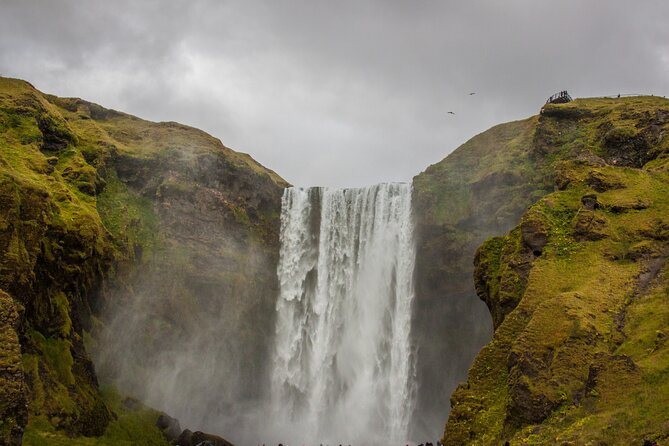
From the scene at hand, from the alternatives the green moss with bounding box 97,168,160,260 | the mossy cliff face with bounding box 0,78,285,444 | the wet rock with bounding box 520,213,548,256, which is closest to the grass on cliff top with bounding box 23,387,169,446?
the mossy cliff face with bounding box 0,78,285,444

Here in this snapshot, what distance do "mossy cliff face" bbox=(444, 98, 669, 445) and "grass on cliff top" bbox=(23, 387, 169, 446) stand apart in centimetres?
1854

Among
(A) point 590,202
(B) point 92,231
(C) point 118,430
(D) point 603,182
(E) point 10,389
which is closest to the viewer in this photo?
(E) point 10,389

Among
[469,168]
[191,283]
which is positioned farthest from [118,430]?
[469,168]

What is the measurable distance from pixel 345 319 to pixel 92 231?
25.3m

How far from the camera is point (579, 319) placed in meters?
17.5

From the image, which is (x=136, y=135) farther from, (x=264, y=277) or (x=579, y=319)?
(x=579, y=319)

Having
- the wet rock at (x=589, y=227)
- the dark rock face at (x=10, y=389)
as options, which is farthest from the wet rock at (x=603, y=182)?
the dark rock face at (x=10, y=389)

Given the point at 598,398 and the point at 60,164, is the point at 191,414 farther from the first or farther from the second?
the point at 598,398

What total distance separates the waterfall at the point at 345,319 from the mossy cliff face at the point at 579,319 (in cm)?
2515

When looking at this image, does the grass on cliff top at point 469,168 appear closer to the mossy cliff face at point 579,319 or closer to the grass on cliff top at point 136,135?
the grass on cliff top at point 136,135

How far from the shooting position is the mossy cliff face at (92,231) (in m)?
27.4

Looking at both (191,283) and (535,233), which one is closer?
(535,233)

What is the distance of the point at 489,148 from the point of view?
182 feet

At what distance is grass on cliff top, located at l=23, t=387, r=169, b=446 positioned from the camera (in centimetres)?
2588
